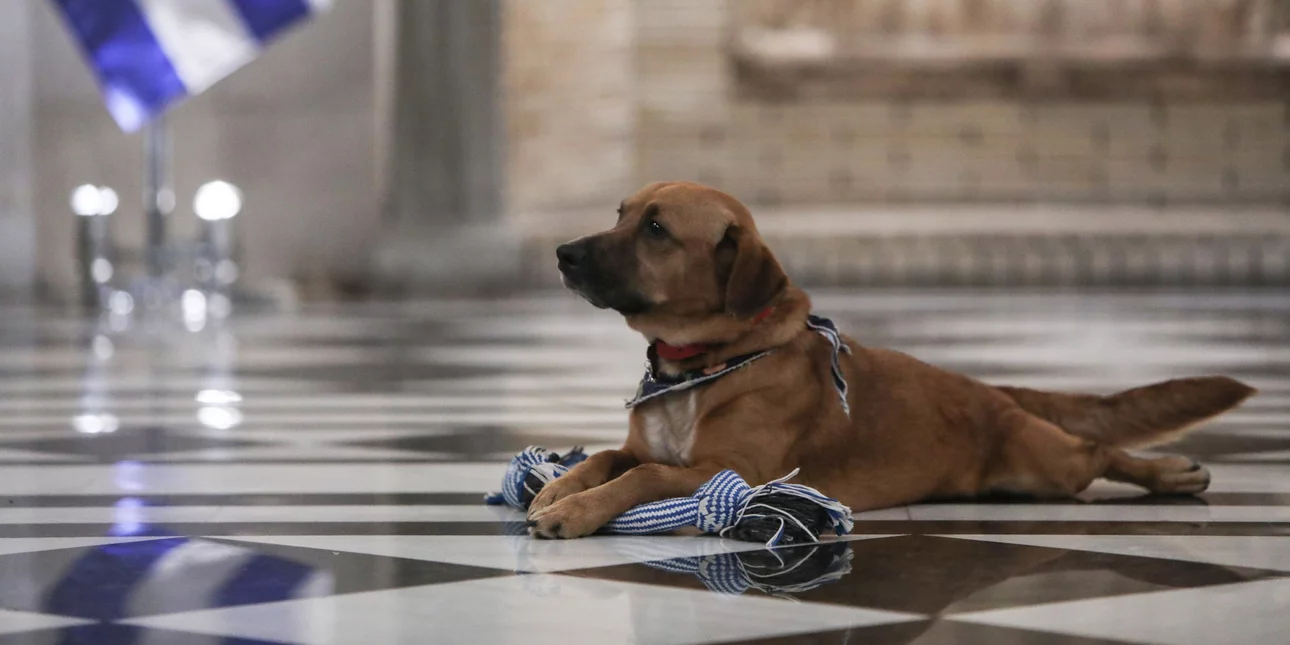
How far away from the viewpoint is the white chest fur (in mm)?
2441

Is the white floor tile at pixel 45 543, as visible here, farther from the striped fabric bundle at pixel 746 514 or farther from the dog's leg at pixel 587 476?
the striped fabric bundle at pixel 746 514

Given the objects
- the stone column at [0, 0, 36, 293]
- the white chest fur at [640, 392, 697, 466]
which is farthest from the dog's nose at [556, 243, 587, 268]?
the stone column at [0, 0, 36, 293]

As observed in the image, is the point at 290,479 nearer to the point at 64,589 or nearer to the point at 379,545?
the point at 379,545

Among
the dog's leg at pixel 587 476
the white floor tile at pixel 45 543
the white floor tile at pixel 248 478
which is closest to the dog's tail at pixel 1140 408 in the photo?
the dog's leg at pixel 587 476

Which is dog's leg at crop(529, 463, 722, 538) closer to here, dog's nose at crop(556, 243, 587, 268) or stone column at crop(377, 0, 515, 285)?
dog's nose at crop(556, 243, 587, 268)

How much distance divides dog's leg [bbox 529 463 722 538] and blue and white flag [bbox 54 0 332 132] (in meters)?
4.94

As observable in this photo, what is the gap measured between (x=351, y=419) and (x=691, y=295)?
174cm

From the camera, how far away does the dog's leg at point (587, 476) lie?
7.82 feet

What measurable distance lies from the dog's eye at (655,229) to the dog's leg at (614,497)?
33 cm

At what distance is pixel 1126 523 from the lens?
7.97ft

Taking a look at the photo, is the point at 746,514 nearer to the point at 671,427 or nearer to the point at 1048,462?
the point at 671,427

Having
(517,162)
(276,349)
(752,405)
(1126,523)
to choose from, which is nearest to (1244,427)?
(1126,523)

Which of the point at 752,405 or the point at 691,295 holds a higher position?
the point at 691,295

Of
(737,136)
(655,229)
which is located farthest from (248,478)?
(737,136)
